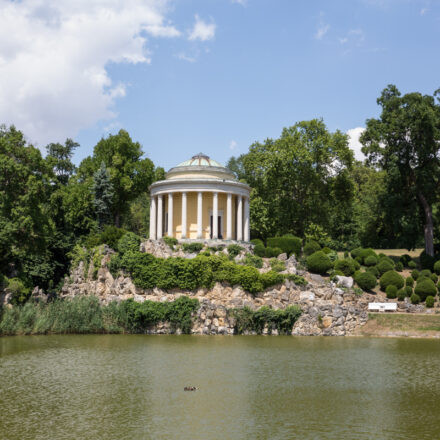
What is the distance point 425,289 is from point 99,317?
27.1 meters

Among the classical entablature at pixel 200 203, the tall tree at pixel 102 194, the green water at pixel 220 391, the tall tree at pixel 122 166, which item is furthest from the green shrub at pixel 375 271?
the tall tree at pixel 122 166

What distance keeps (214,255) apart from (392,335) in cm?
1499

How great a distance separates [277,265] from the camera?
44906 mm

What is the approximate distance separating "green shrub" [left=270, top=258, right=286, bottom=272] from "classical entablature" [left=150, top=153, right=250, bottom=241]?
904 cm

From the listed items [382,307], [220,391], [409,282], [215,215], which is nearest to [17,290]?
[215,215]

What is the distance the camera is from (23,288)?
44719mm

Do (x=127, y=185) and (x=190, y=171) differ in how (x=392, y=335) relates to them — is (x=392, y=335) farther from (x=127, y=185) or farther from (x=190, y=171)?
(x=127, y=185)

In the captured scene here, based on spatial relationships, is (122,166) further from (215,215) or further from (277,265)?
(277,265)

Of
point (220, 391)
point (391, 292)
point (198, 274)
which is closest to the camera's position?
point (220, 391)

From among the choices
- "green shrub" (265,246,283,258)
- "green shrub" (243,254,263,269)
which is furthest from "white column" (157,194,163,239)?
"green shrub" (243,254,263,269)

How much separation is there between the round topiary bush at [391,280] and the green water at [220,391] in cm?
1531

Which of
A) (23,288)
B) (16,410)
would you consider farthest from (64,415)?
(23,288)

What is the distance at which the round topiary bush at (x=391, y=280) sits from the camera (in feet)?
157

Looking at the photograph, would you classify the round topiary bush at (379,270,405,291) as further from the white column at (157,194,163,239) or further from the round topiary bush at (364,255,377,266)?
the white column at (157,194,163,239)
